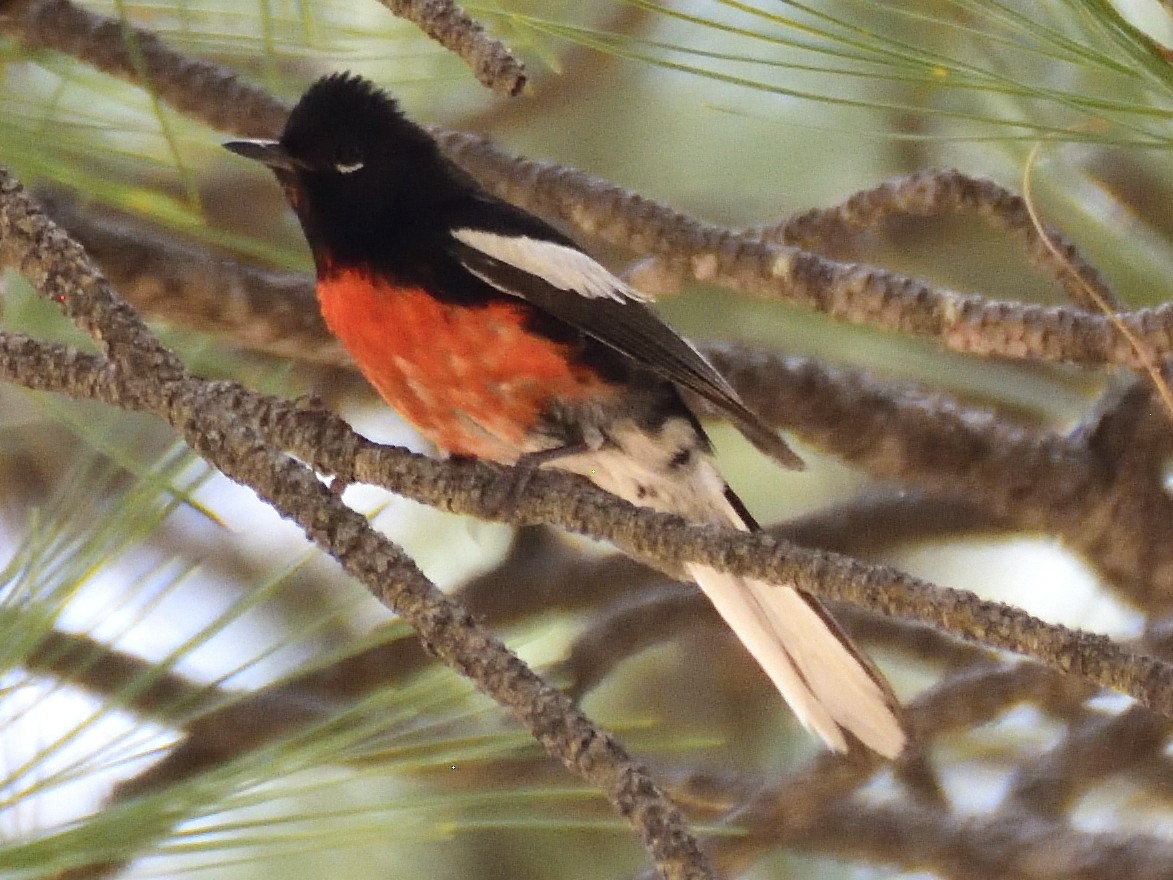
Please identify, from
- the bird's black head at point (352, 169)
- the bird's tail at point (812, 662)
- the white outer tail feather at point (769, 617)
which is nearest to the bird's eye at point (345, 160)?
the bird's black head at point (352, 169)

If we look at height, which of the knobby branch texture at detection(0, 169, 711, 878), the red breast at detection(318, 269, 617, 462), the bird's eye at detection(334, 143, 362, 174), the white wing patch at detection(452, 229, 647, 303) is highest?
the bird's eye at detection(334, 143, 362, 174)

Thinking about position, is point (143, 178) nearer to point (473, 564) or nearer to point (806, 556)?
point (473, 564)

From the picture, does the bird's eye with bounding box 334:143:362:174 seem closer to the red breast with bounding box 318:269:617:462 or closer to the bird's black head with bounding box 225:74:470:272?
the bird's black head with bounding box 225:74:470:272

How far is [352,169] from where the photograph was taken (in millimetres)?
2199

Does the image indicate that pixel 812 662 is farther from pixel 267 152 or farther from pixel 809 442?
pixel 267 152

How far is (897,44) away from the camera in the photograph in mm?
1304

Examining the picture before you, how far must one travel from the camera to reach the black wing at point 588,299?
198 centimetres

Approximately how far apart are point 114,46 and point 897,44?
1.27 meters

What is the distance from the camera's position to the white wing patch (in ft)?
6.73

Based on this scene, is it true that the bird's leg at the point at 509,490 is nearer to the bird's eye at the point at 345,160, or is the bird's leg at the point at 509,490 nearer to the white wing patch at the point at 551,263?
the white wing patch at the point at 551,263

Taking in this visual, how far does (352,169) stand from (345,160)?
0.02 meters

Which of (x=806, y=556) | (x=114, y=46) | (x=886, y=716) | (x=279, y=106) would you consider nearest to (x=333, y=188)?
(x=279, y=106)

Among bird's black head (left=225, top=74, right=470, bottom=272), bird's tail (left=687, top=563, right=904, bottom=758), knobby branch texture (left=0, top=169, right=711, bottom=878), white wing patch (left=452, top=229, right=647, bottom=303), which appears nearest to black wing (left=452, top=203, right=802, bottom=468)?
white wing patch (left=452, top=229, right=647, bottom=303)

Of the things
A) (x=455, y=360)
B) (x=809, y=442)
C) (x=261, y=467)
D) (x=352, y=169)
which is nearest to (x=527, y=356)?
(x=455, y=360)
